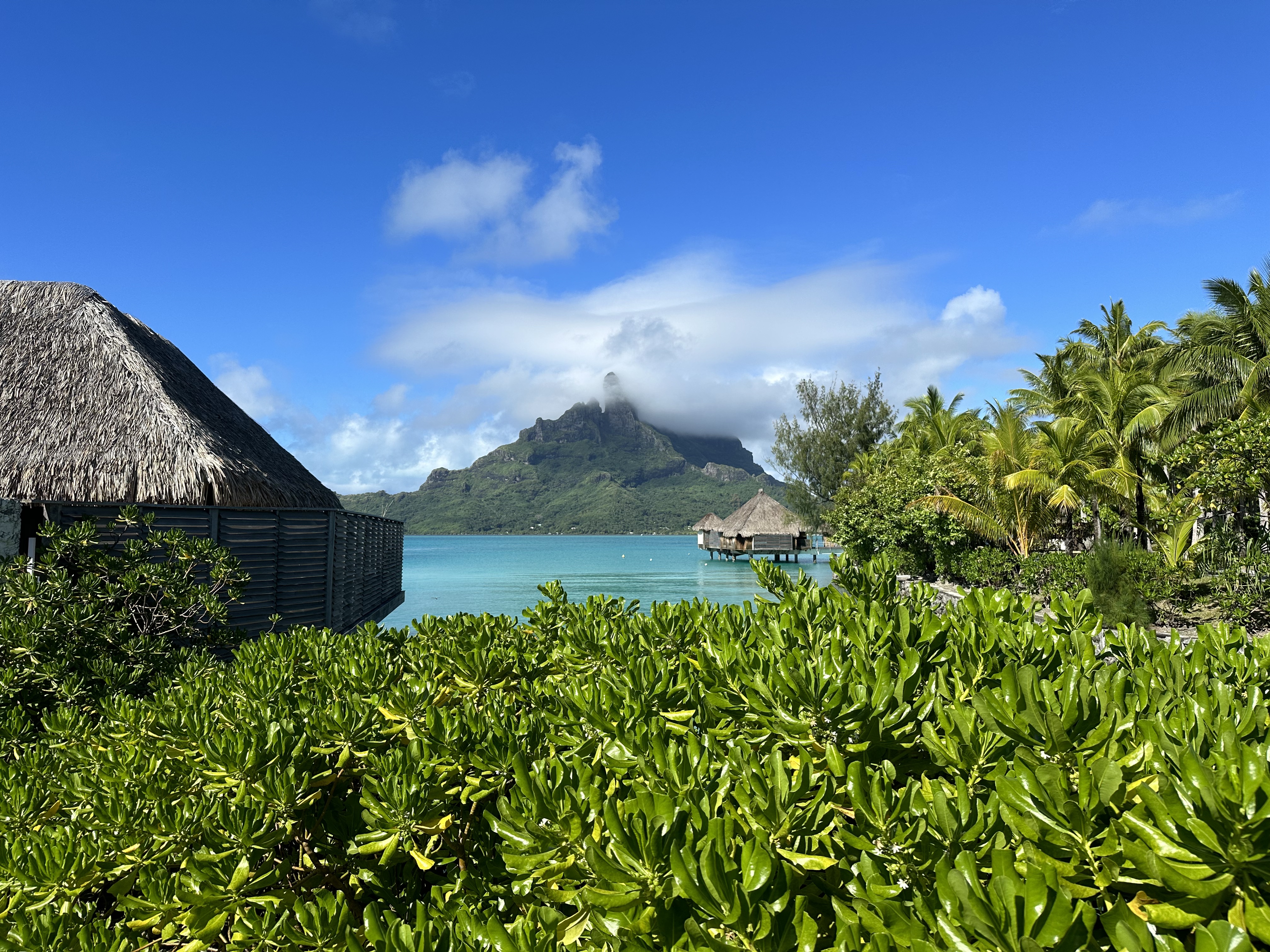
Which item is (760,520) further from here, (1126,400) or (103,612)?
(103,612)

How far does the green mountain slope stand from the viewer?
15225cm

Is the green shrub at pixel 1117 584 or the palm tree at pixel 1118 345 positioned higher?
the palm tree at pixel 1118 345

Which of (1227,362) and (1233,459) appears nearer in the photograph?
(1233,459)

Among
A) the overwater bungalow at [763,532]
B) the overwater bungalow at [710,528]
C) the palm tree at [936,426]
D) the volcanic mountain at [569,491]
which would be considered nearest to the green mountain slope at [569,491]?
the volcanic mountain at [569,491]

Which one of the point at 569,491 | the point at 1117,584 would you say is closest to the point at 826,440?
the point at 1117,584

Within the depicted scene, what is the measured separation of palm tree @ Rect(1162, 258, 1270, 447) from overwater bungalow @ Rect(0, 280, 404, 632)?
20.2 m

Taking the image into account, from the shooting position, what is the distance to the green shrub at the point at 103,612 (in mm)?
4797

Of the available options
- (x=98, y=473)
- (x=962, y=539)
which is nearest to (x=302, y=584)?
(x=98, y=473)

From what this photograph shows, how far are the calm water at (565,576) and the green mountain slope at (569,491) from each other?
67.3m

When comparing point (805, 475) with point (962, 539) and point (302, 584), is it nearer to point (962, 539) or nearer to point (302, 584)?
point (962, 539)

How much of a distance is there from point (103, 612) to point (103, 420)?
5.20 metres

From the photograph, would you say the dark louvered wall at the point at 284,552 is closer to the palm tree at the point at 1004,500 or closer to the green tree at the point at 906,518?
the green tree at the point at 906,518

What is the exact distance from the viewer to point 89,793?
8.05 ft

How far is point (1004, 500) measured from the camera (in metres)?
21.9
